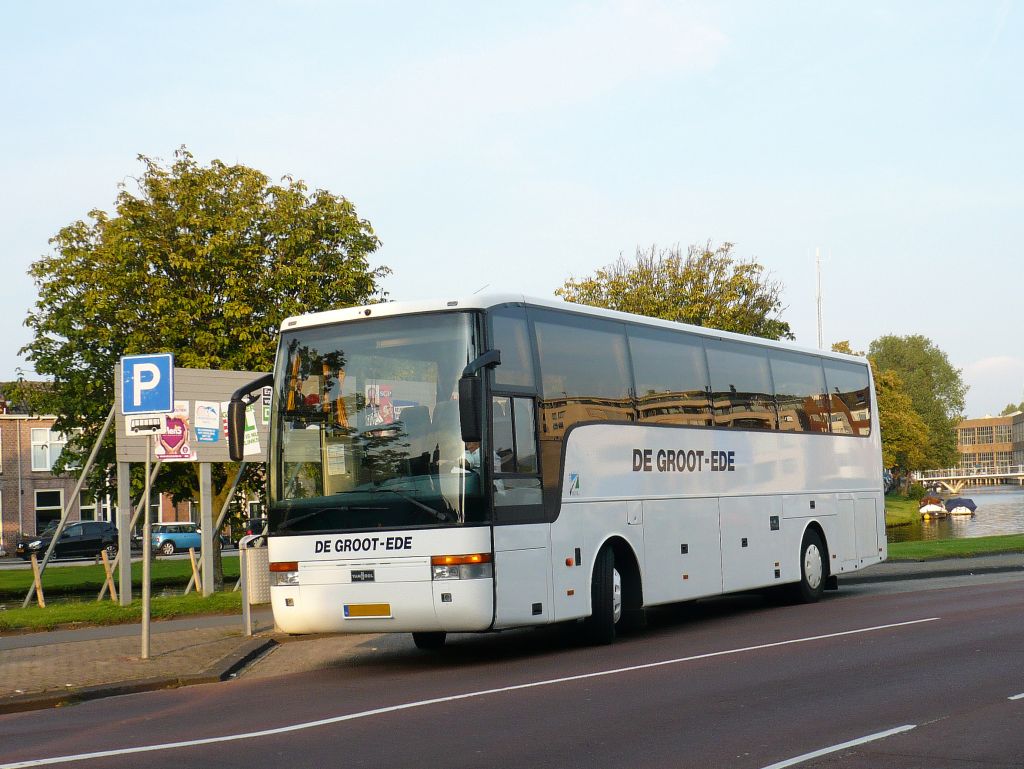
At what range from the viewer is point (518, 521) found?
12648mm

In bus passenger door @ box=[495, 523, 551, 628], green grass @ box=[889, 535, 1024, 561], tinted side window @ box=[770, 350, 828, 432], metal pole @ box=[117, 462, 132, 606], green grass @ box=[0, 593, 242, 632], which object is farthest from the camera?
green grass @ box=[889, 535, 1024, 561]

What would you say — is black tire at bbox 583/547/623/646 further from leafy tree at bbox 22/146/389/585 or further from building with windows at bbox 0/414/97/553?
building with windows at bbox 0/414/97/553

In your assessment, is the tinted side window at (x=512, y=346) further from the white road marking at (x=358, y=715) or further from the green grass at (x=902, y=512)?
the green grass at (x=902, y=512)

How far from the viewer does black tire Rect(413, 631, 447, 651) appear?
48.3 ft

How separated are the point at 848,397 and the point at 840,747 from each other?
14058 millimetres

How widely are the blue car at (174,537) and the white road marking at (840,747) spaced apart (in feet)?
166

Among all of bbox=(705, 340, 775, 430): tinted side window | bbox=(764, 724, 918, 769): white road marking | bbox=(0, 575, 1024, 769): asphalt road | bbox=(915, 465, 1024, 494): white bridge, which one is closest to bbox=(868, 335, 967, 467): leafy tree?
bbox=(915, 465, 1024, 494): white bridge

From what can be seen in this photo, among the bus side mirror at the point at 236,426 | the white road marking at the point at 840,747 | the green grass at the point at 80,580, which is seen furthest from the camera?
the green grass at the point at 80,580

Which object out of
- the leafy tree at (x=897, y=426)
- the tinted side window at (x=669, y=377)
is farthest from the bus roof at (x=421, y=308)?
the leafy tree at (x=897, y=426)

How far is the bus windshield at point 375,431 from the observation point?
12133 mm

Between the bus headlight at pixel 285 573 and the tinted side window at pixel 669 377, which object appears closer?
the bus headlight at pixel 285 573

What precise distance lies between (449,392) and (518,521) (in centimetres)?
150

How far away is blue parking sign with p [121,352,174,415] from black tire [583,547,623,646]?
493 centimetres

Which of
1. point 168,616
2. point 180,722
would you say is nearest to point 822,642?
point 180,722
